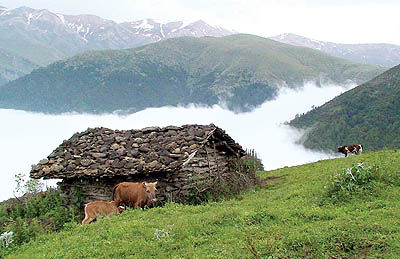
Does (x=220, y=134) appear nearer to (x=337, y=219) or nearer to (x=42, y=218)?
(x=42, y=218)

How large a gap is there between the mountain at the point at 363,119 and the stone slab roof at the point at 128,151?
83.9 meters

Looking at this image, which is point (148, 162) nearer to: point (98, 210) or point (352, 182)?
point (98, 210)

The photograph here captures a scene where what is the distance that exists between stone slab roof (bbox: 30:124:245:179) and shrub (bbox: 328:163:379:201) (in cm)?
667

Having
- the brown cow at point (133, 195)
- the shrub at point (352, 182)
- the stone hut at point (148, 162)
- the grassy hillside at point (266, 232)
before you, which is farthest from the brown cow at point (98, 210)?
the shrub at point (352, 182)

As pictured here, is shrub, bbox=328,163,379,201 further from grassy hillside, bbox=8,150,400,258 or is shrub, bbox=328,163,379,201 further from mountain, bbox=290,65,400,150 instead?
mountain, bbox=290,65,400,150

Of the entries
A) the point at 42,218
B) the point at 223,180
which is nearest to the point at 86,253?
the point at 42,218

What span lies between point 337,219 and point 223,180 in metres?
8.75

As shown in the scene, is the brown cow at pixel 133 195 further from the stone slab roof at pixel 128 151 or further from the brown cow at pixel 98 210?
the stone slab roof at pixel 128 151

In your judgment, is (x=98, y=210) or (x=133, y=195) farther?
(x=133, y=195)

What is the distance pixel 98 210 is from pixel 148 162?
10.9 ft

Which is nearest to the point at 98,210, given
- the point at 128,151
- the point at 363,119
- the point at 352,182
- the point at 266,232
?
the point at 128,151

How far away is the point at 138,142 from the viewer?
60.9ft

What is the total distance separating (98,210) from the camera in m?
13.9

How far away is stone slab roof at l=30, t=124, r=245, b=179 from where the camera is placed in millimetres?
16344
